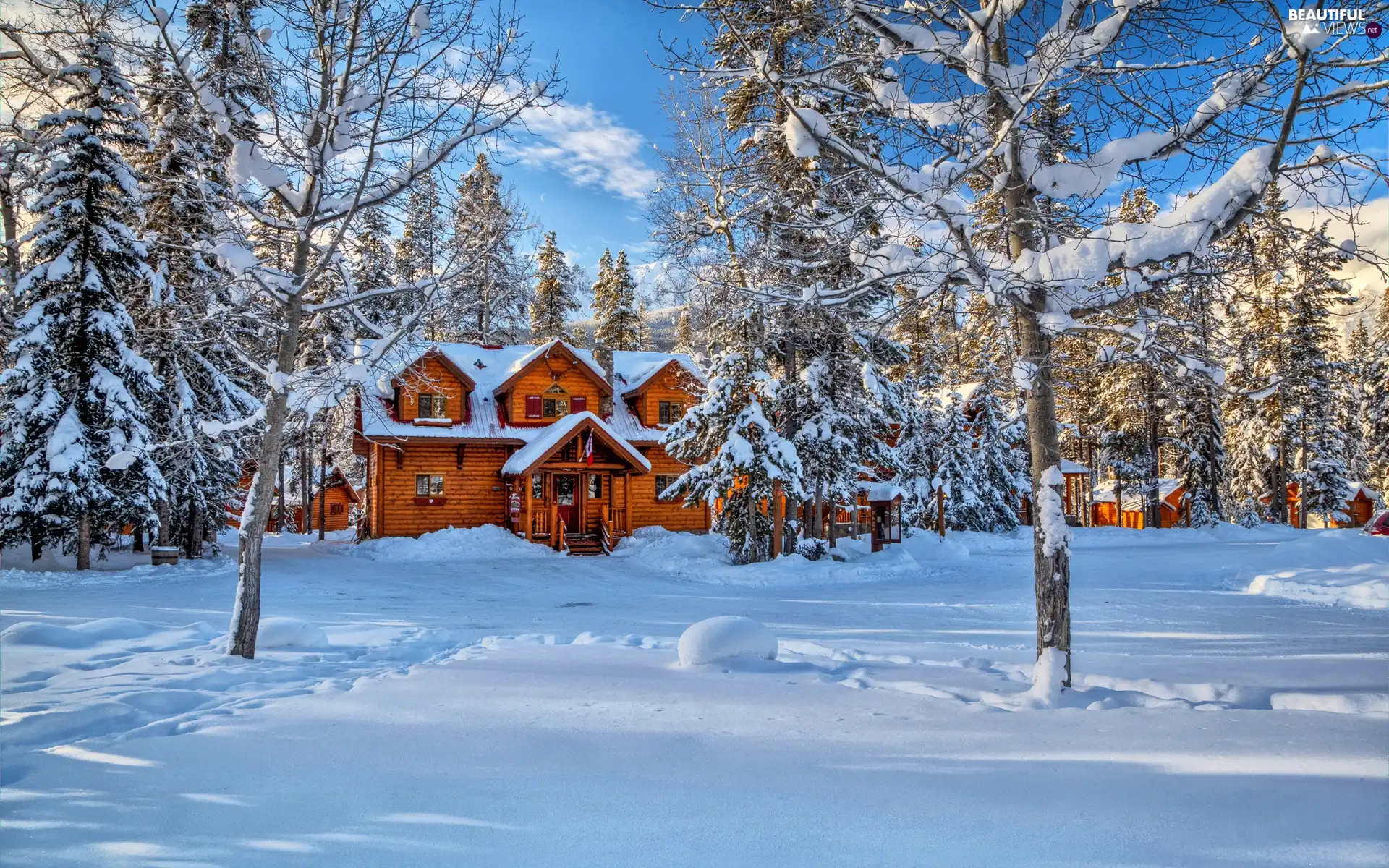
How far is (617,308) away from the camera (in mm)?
41219

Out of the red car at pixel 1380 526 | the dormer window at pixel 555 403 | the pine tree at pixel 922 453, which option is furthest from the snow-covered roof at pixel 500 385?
the red car at pixel 1380 526

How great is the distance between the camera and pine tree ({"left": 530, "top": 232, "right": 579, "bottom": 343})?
130 ft

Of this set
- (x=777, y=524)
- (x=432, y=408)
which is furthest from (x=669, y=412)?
(x=777, y=524)

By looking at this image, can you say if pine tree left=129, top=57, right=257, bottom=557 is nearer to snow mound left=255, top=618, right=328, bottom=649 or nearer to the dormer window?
snow mound left=255, top=618, right=328, bottom=649

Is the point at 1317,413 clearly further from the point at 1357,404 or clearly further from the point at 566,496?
the point at 566,496

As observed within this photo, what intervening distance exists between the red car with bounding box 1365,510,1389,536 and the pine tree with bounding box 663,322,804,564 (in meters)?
23.1

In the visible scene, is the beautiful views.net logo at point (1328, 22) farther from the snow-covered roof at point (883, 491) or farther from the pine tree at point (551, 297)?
the pine tree at point (551, 297)

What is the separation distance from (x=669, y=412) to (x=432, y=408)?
27.8ft

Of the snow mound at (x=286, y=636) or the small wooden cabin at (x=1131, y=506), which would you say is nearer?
the snow mound at (x=286, y=636)

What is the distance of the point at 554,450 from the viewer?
23.1 m

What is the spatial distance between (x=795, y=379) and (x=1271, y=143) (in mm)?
14332

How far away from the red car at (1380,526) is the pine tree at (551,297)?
115 ft

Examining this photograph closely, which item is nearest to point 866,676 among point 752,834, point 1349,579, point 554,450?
point 752,834

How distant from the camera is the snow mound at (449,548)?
70.0 feet
